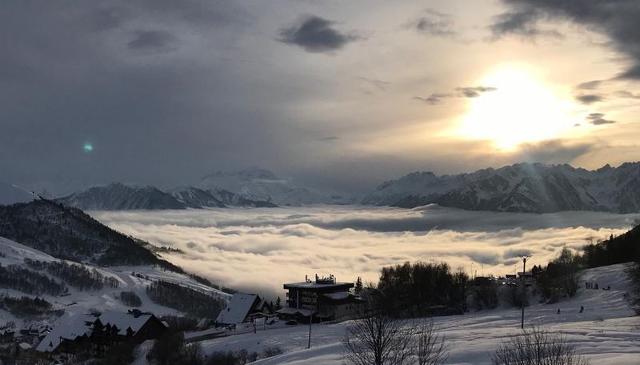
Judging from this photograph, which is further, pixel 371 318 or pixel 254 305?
pixel 254 305

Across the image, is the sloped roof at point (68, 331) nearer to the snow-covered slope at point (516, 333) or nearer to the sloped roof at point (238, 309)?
the sloped roof at point (238, 309)

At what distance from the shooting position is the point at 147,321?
410 ft

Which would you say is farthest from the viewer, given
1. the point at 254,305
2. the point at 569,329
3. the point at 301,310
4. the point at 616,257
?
the point at 616,257

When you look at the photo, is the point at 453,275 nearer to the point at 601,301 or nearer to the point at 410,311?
the point at 410,311

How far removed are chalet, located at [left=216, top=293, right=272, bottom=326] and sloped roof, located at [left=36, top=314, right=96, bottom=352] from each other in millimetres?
30948

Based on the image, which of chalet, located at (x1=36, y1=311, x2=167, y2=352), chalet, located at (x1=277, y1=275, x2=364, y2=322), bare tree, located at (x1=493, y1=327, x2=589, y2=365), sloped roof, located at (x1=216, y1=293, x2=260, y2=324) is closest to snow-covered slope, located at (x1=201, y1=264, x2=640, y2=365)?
bare tree, located at (x1=493, y1=327, x2=589, y2=365)

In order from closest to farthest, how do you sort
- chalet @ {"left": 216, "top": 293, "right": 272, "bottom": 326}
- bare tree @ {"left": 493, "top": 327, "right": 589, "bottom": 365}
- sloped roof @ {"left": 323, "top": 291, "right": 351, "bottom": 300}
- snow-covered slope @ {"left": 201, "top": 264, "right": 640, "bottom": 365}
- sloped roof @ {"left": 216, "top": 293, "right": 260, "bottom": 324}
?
bare tree @ {"left": 493, "top": 327, "right": 589, "bottom": 365} → snow-covered slope @ {"left": 201, "top": 264, "right": 640, "bottom": 365} → sloped roof @ {"left": 323, "top": 291, "right": 351, "bottom": 300} → chalet @ {"left": 216, "top": 293, "right": 272, "bottom": 326} → sloped roof @ {"left": 216, "top": 293, "right": 260, "bottom": 324}

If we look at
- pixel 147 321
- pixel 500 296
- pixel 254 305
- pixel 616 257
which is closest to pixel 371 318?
pixel 500 296

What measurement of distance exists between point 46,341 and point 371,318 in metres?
121

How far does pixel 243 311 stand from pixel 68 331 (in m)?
41.0

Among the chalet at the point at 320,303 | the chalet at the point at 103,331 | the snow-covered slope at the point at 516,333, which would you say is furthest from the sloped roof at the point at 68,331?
the snow-covered slope at the point at 516,333

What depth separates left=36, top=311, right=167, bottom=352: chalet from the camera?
4820 inches

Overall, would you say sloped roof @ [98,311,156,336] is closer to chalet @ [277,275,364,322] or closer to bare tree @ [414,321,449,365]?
chalet @ [277,275,364,322]

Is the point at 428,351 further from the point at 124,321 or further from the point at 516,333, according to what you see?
the point at 124,321
